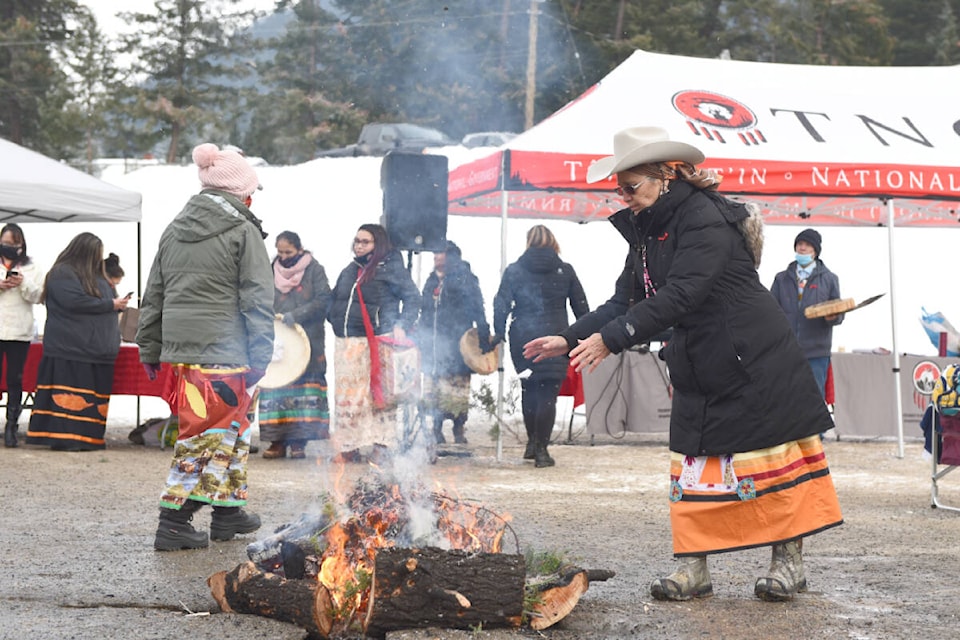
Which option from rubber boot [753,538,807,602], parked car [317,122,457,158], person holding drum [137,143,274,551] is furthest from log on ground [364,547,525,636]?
parked car [317,122,457,158]

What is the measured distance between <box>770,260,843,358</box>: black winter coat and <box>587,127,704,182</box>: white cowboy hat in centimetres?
694

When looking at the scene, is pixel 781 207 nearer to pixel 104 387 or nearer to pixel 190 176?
pixel 104 387

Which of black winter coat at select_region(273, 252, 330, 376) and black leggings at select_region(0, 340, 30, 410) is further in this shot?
black leggings at select_region(0, 340, 30, 410)

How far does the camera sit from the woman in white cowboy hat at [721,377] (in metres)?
4.80

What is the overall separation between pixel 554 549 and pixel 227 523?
1679 mm

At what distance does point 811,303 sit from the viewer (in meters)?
11.9

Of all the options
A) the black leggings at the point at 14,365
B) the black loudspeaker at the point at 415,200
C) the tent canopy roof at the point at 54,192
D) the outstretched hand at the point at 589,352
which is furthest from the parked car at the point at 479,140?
the outstretched hand at the point at 589,352

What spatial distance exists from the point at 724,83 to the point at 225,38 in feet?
82.0

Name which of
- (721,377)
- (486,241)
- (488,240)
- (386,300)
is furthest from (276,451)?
(488,240)

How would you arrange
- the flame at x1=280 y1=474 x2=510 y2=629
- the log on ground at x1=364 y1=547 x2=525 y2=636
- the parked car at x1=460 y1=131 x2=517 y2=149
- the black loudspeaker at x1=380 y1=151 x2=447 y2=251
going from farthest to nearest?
the parked car at x1=460 y1=131 x2=517 y2=149, the black loudspeaker at x1=380 y1=151 x2=447 y2=251, the flame at x1=280 y1=474 x2=510 y2=629, the log on ground at x1=364 y1=547 x2=525 y2=636

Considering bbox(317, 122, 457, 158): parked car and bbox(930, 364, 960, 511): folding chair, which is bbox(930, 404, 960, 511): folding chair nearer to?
bbox(930, 364, 960, 511): folding chair

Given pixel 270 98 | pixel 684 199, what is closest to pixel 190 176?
pixel 270 98

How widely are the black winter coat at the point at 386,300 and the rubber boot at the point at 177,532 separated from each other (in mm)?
3837

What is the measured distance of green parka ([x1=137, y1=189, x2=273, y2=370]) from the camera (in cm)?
596
